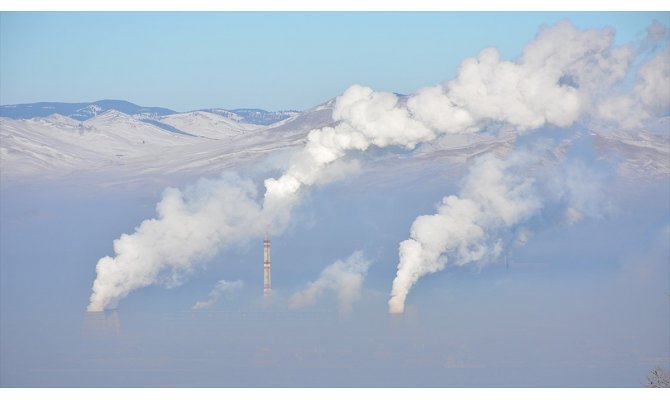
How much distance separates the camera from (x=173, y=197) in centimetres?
4284

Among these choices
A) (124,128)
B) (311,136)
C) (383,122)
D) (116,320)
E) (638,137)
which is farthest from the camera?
(638,137)

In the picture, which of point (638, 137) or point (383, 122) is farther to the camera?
point (638, 137)

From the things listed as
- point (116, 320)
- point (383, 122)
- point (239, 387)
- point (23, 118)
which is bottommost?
point (239, 387)

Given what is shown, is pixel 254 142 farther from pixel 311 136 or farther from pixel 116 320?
pixel 311 136

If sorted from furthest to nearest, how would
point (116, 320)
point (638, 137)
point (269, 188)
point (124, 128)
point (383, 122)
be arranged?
point (638, 137)
point (124, 128)
point (116, 320)
point (269, 188)
point (383, 122)

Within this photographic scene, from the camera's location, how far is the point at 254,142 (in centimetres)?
6794

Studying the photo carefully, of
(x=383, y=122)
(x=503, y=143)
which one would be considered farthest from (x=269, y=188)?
(x=503, y=143)

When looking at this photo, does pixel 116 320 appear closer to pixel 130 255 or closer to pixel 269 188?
pixel 130 255

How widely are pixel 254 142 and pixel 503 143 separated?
1429 cm

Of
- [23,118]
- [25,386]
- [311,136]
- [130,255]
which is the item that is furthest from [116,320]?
[23,118]

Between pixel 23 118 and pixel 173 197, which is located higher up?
pixel 23 118

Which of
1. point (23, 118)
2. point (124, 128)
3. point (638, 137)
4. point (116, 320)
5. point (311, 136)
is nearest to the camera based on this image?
point (311, 136)

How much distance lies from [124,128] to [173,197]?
22.5 meters

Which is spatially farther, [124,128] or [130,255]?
[124,128]
